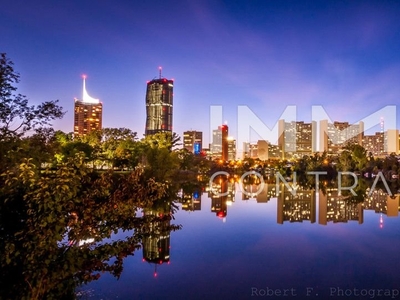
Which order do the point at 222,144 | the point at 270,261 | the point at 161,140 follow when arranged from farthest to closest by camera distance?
1. the point at 222,144
2. the point at 161,140
3. the point at 270,261

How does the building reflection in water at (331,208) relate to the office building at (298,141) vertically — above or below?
below

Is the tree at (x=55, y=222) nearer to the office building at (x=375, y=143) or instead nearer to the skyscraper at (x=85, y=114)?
the skyscraper at (x=85, y=114)

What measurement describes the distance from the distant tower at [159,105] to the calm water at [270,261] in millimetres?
158878

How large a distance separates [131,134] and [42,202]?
62154 mm

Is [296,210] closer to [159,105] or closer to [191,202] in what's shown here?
[191,202]

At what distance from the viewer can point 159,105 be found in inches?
7160

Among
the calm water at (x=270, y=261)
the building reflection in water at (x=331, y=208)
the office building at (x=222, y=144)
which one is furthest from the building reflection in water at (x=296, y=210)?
the office building at (x=222, y=144)

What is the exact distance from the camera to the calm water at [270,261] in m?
9.42

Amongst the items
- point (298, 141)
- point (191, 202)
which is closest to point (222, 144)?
point (298, 141)

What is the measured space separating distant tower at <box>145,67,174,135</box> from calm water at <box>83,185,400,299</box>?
158878 millimetres

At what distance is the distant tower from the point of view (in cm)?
17925

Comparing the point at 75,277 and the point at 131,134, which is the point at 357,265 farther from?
the point at 131,134

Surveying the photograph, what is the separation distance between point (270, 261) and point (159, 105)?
173894 millimetres

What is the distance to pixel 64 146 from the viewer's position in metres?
50.0
